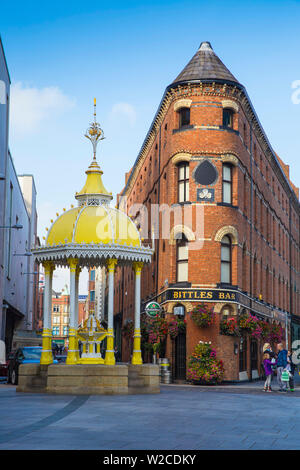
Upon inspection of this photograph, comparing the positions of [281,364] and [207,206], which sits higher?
[207,206]

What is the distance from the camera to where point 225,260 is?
31.8 m

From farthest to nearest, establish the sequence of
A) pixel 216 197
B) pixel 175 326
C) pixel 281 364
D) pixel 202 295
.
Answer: pixel 216 197, pixel 202 295, pixel 175 326, pixel 281 364

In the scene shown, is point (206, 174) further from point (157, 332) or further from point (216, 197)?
point (157, 332)

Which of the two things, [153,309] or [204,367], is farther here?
[153,309]

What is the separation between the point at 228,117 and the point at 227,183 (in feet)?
11.5

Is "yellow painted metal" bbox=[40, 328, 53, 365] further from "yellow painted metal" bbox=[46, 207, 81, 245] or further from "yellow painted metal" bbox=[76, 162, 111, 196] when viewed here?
"yellow painted metal" bbox=[76, 162, 111, 196]

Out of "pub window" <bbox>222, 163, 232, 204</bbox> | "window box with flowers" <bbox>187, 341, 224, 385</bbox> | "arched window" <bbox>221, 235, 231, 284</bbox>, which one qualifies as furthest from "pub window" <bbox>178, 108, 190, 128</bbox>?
"window box with flowers" <bbox>187, 341, 224, 385</bbox>

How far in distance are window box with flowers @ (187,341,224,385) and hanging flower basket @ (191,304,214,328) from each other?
90cm

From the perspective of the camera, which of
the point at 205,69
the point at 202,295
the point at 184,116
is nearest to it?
the point at 202,295

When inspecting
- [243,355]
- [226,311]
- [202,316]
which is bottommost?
[243,355]

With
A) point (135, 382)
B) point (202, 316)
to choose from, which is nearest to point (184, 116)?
point (202, 316)

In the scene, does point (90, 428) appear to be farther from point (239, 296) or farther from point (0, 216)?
point (0, 216)
